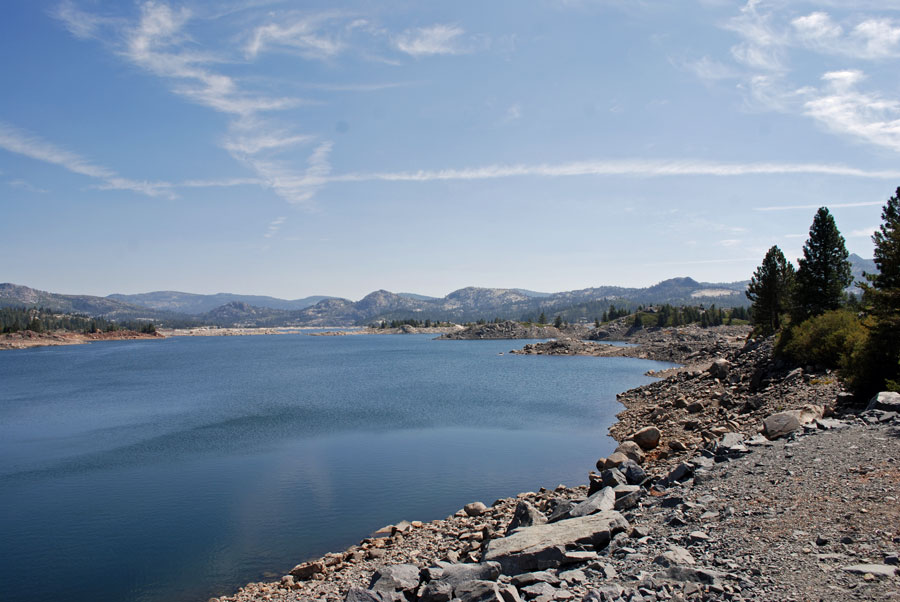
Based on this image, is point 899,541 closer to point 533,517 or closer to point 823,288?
point 533,517

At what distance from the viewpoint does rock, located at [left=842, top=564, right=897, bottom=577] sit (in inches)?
338

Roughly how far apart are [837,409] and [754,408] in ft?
29.8

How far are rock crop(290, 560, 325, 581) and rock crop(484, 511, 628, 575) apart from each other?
6.49 meters

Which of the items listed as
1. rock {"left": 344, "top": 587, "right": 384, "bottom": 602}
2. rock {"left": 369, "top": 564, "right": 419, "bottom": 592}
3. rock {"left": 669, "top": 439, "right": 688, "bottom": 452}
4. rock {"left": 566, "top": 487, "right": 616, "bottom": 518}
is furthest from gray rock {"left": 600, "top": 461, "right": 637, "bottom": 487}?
rock {"left": 344, "top": 587, "right": 384, "bottom": 602}

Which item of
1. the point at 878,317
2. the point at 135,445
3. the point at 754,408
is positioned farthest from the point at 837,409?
the point at 135,445

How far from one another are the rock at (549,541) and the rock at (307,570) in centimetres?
649

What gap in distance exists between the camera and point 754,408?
103 ft

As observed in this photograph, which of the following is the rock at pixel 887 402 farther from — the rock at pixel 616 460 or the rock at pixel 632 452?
the rock at pixel 616 460

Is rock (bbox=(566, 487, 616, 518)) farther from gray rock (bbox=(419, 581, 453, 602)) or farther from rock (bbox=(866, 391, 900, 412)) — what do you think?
rock (bbox=(866, 391, 900, 412))

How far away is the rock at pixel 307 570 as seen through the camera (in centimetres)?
1662

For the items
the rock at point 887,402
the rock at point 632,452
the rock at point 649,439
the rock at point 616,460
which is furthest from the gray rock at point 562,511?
the rock at point 649,439

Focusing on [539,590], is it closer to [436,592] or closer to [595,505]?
[436,592]

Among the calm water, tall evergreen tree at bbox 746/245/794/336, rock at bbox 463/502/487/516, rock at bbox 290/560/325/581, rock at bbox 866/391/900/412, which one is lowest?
the calm water

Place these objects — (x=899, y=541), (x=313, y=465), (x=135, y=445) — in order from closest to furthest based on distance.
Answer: (x=899, y=541) → (x=313, y=465) → (x=135, y=445)
